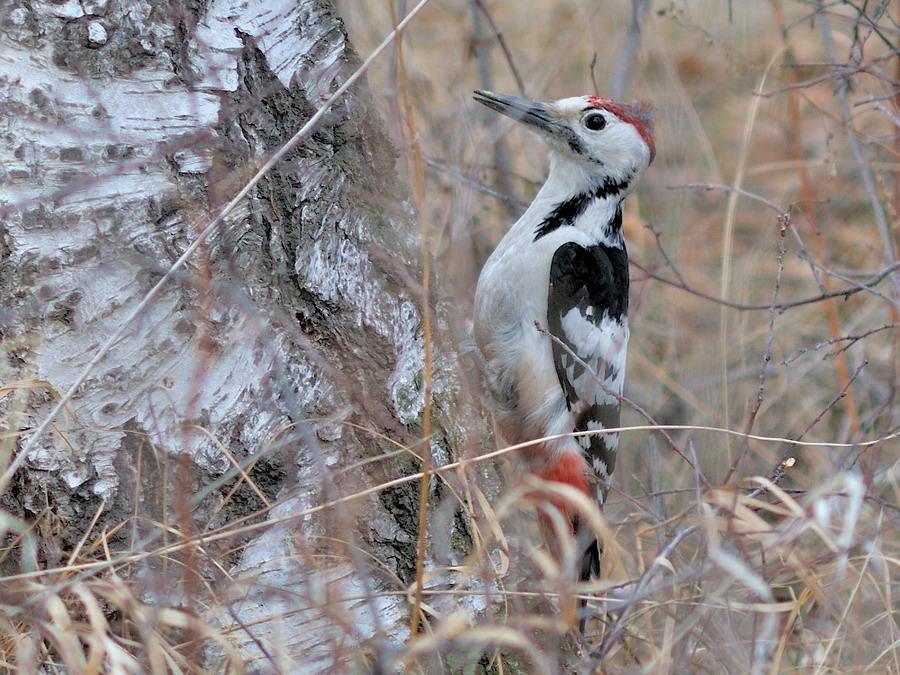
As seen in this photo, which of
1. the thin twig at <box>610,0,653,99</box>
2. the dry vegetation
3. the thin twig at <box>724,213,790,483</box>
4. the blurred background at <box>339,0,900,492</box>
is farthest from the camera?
the thin twig at <box>610,0,653,99</box>

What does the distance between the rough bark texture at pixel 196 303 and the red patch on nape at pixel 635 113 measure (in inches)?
46.2

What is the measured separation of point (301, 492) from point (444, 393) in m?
0.46

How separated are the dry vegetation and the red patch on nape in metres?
0.22

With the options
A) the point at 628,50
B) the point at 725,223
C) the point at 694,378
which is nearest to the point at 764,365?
the point at 694,378

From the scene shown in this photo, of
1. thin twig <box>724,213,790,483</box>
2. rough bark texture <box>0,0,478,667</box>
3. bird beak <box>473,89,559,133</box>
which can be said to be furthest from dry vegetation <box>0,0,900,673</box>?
bird beak <box>473,89,559,133</box>

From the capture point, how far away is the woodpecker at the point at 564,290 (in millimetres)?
2713

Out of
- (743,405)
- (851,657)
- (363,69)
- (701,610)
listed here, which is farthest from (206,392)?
(743,405)

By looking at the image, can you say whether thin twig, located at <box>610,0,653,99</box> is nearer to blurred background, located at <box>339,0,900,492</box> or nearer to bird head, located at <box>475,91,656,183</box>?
blurred background, located at <box>339,0,900,492</box>

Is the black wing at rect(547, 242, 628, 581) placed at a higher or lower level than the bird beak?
lower

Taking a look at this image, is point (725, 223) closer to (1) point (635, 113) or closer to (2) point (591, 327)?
(1) point (635, 113)

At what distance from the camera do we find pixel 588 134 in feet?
9.38

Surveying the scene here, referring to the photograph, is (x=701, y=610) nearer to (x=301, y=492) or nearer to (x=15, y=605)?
(x=301, y=492)

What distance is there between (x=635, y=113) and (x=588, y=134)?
8.7 inches

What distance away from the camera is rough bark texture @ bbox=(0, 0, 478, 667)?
1.63 metres
